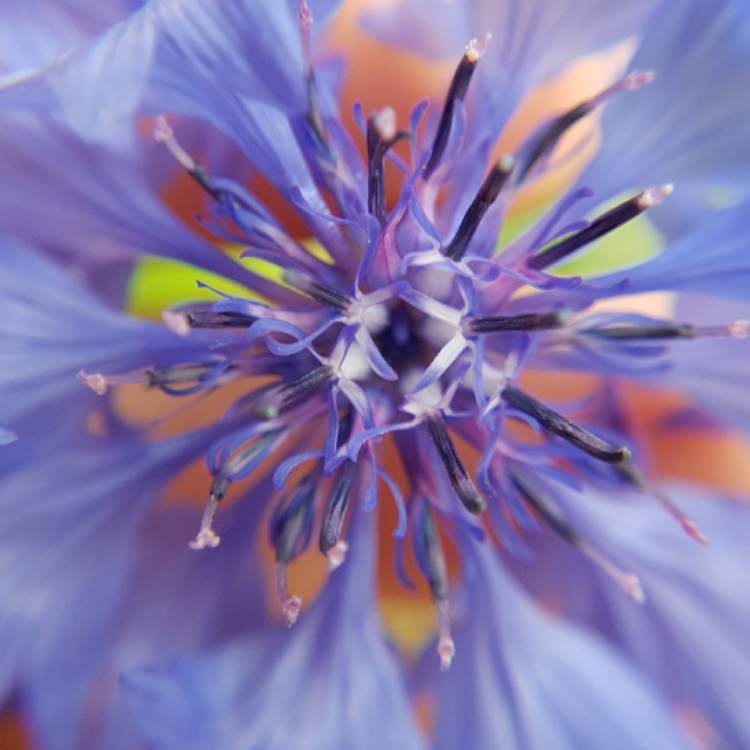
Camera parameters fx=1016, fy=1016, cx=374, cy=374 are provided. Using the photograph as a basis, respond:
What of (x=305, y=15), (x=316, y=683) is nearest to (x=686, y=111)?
(x=305, y=15)

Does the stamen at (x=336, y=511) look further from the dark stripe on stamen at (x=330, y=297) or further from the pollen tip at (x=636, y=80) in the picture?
the pollen tip at (x=636, y=80)

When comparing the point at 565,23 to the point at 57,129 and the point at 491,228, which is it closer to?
the point at 491,228

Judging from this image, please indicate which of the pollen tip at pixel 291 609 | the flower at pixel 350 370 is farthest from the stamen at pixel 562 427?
the pollen tip at pixel 291 609

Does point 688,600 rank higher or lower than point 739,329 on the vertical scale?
lower

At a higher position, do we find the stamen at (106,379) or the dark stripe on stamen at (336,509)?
the stamen at (106,379)

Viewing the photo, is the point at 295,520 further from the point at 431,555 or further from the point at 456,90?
the point at 456,90

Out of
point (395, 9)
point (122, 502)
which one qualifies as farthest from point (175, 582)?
point (395, 9)

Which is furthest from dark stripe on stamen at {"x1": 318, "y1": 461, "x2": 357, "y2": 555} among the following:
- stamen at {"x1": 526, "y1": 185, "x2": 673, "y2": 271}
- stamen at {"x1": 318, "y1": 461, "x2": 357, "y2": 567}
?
stamen at {"x1": 526, "y1": 185, "x2": 673, "y2": 271}
